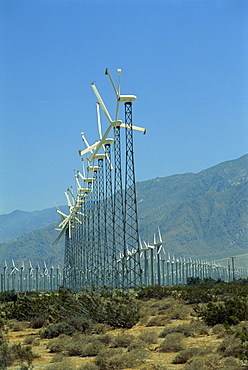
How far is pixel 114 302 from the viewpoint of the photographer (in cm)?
3312

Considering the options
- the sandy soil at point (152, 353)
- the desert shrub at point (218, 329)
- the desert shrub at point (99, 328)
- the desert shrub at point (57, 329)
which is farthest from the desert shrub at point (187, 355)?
the desert shrub at point (57, 329)

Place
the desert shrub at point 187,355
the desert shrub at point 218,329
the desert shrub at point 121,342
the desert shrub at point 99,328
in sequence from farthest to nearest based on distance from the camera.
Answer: the desert shrub at point 99,328 → the desert shrub at point 218,329 → the desert shrub at point 121,342 → the desert shrub at point 187,355

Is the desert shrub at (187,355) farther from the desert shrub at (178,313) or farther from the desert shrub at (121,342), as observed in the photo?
the desert shrub at (178,313)

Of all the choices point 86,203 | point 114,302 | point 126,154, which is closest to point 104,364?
point 114,302

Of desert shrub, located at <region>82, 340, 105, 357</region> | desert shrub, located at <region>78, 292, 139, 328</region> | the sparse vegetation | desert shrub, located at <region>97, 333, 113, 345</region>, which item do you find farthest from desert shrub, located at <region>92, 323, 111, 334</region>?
desert shrub, located at <region>82, 340, 105, 357</region>

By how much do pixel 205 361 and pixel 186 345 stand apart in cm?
491

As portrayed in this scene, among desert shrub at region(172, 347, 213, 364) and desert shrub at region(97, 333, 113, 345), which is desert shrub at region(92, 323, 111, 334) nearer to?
desert shrub at region(97, 333, 113, 345)

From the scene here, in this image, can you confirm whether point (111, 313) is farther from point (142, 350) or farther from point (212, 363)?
point (212, 363)

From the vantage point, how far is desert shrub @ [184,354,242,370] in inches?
664

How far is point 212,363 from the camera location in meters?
17.8

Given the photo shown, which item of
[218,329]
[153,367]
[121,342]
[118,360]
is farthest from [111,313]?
[153,367]

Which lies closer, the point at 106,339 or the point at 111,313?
the point at 106,339

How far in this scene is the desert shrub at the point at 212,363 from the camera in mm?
16875

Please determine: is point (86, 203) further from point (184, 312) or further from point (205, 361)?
point (205, 361)
